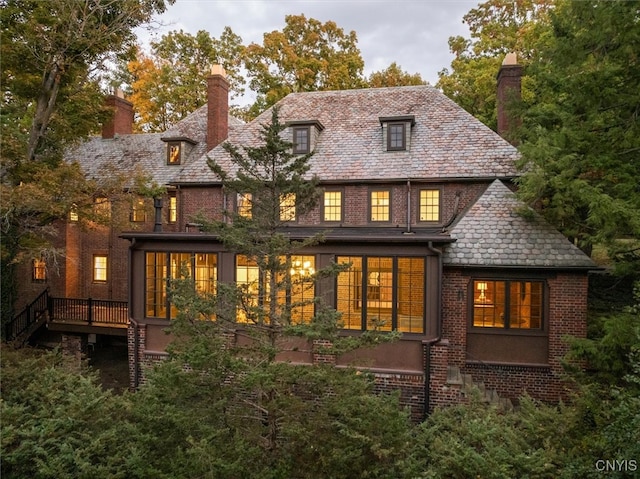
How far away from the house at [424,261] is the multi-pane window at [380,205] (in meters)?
0.04

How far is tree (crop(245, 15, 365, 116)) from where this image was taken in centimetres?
2452

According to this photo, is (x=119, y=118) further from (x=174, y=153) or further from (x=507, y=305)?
(x=507, y=305)

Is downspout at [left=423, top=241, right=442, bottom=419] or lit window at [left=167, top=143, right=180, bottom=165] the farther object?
lit window at [left=167, top=143, right=180, bottom=165]

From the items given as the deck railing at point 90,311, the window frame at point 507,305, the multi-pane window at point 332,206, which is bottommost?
the deck railing at point 90,311

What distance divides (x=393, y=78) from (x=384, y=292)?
2140 cm

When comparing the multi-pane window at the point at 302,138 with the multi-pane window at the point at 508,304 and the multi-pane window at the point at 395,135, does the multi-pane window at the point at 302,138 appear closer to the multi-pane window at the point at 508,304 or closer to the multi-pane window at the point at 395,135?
the multi-pane window at the point at 395,135

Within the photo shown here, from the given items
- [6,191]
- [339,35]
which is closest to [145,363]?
[6,191]

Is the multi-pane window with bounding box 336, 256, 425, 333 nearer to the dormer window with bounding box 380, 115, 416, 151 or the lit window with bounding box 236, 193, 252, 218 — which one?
the lit window with bounding box 236, 193, 252, 218

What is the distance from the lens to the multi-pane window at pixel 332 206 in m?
14.9

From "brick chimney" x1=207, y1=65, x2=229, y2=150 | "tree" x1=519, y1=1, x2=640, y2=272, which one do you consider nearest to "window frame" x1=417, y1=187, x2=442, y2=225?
"tree" x1=519, y1=1, x2=640, y2=272

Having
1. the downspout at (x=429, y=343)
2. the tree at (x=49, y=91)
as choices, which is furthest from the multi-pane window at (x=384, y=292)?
the tree at (x=49, y=91)

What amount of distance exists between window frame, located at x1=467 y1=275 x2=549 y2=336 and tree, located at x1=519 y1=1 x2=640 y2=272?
1989 millimetres

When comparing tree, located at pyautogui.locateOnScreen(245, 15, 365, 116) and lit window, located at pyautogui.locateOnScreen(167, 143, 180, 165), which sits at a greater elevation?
tree, located at pyautogui.locateOnScreen(245, 15, 365, 116)

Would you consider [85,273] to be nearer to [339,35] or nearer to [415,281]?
[415,281]
